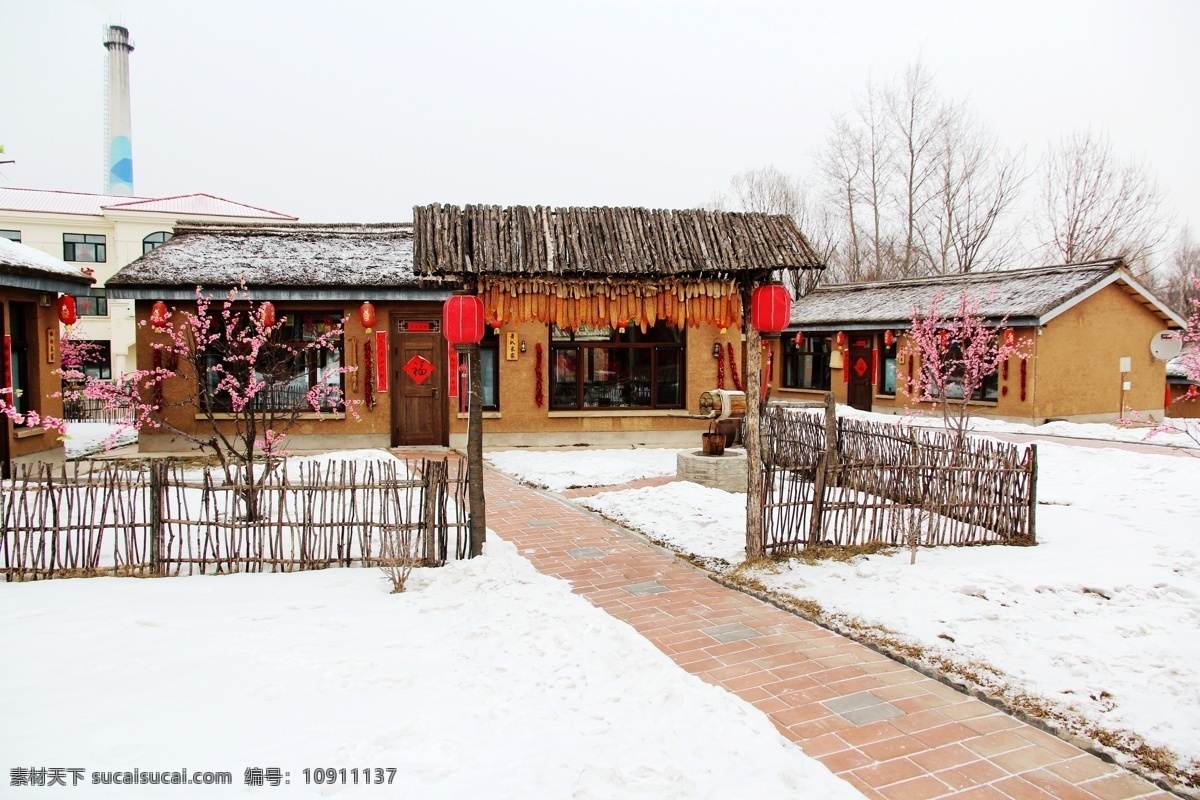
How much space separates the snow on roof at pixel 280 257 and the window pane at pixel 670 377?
5392 millimetres

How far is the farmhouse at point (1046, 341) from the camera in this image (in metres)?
17.5

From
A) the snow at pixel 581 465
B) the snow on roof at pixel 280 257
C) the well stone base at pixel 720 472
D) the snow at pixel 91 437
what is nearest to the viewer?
the well stone base at pixel 720 472

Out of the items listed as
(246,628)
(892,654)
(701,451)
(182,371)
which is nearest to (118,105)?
(182,371)

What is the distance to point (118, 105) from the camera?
3984cm

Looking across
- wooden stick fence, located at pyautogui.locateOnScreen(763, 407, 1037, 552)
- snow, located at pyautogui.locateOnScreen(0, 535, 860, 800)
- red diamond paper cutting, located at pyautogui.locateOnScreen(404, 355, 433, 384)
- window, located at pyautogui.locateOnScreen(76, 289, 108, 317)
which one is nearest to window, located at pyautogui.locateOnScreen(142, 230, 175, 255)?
window, located at pyautogui.locateOnScreen(76, 289, 108, 317)

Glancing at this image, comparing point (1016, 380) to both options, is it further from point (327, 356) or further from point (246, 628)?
point (246, 628)

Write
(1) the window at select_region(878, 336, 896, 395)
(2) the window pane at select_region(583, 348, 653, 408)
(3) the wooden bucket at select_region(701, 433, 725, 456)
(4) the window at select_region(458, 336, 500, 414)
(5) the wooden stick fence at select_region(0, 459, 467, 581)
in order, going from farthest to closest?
1. (1) the window at select_region(878, 336, 896, 395)
2. (2) the window pane at select_region(583, 348, 653, 408)
3. (4) the window at select_region(458, 336, 500, 414)
4. (3) the wooden bucket at select_region(701, 433, 725, 456)
5. (5) the wooden stick fence at select_region(0, 459, 467, 581)

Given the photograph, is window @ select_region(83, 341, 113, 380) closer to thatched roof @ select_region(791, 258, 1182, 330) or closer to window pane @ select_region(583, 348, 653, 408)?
window pane @ select_region(583, 348, 653, 408)

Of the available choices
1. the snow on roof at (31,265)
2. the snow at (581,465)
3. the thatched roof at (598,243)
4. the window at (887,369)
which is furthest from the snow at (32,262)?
the window at (887,369)

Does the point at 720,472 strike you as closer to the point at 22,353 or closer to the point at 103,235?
the point at 22,353

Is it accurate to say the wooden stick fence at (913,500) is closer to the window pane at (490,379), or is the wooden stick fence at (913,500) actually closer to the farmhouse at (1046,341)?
the window pane at (490,379)

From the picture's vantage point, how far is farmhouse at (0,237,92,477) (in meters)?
10.9

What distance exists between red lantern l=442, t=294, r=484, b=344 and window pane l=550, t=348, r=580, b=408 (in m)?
8.57

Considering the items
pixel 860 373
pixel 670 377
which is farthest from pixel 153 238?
pixel 860 373
